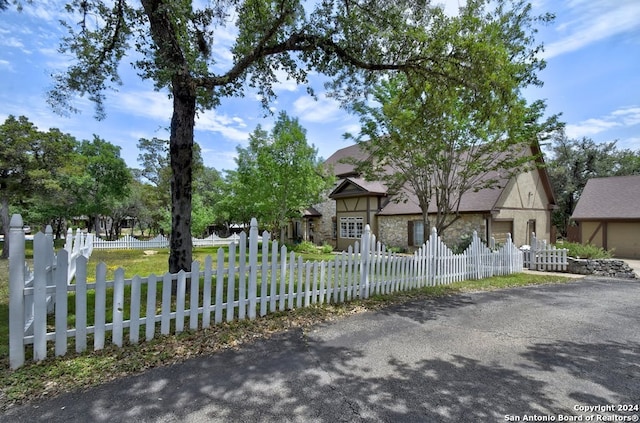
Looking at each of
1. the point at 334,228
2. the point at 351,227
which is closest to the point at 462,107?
the point at 351,227

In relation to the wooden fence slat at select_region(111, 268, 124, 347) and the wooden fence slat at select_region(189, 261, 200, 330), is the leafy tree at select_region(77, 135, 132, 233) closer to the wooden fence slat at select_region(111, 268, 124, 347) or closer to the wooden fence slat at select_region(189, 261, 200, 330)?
the wooden fence slat at select_region(111, 268, 124, 347)

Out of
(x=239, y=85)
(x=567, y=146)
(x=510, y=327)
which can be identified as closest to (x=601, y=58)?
(x=510, y=327)

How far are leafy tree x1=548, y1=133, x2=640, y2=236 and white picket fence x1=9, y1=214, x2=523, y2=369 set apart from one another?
1024 inches

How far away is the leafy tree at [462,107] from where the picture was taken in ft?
21.9

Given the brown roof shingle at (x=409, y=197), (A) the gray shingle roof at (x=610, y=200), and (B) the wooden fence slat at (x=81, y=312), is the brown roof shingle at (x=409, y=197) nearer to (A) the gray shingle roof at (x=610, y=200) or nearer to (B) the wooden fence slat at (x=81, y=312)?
(A) the gray shingle roof at (x=610, y=200)

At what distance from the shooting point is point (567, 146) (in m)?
29.7

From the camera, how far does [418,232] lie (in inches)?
719

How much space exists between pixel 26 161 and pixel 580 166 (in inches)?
1585

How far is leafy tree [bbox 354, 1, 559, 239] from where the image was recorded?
6.68m

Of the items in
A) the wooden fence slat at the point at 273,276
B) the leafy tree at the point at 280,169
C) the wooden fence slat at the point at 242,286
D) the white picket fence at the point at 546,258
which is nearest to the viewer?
the wooden fence slat at the point at 242,286

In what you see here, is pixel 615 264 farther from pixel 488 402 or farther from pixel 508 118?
pixel 488 402

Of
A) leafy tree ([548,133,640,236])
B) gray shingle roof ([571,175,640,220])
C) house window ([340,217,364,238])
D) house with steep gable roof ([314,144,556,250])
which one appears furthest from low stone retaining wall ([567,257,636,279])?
leafy tree ([548,133,640,236])

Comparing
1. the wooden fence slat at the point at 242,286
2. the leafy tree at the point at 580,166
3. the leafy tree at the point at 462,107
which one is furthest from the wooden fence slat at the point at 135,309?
the leafy tree at the point at 580,166

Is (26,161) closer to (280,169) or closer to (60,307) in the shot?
(280,169)
